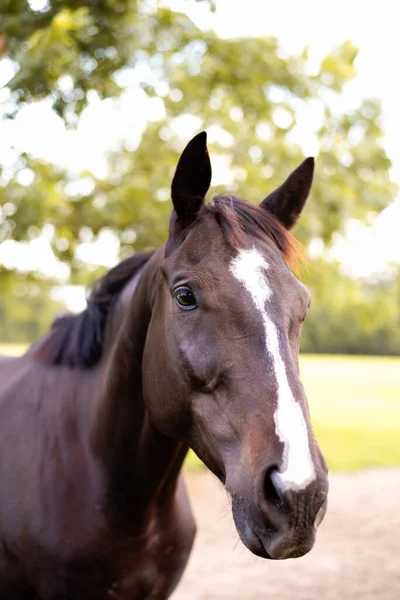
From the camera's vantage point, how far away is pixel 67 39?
5.11 meters

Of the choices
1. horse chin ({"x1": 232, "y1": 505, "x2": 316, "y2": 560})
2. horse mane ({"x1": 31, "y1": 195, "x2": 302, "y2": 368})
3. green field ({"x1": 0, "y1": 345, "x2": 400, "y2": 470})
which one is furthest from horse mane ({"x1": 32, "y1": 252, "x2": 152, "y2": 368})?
green field ({"x1": 0, "y1": 345, "x2": 400, "y2": 470})

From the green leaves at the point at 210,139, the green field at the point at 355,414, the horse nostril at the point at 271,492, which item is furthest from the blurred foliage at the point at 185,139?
the green field at the point at 355,414

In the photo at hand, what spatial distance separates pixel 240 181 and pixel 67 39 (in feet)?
11.3

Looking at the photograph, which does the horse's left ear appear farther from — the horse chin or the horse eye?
the horse chin

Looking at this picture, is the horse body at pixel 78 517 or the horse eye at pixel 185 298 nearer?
the horse eye at pixel 185 298

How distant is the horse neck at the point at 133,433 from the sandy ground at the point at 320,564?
166 cm

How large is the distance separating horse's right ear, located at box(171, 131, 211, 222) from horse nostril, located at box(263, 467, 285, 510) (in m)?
1.05

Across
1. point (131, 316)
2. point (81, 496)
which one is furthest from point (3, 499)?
point (131, 316)

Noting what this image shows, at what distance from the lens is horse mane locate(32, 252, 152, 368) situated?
111 inches

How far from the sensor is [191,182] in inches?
88.2

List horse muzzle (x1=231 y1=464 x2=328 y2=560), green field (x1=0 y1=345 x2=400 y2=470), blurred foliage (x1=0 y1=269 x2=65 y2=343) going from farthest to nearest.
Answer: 1. blurred foliage (x1=0 y1=269 x2=65 y2=343)
2. green field (x1=0 y1=345 x2=400 y2=470)
3. horse muzzle (x1=231 y1=464 x2=328 y2=560)

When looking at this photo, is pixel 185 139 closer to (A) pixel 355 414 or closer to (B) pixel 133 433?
(B) pixel 133 433

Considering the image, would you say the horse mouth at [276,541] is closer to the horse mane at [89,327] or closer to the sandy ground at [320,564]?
the horse mane at [89,327]

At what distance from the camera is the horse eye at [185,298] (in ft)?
6.51
